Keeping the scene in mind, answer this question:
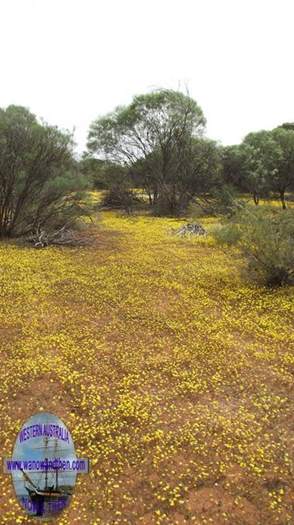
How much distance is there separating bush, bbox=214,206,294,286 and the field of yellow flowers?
60 centimetres

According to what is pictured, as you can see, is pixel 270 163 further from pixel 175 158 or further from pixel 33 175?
pixel 33 175

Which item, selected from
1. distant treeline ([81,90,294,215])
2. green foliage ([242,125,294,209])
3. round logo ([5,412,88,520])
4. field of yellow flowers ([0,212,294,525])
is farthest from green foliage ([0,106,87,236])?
green foliage ([242,125,294,209])

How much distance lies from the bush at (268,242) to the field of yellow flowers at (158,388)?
0.60 metres

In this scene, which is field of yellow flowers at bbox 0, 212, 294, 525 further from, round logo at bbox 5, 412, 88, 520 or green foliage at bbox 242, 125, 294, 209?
green foliage at bbox 242, 125, 294, 209

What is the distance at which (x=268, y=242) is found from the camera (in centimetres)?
1164

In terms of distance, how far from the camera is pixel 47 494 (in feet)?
11.2

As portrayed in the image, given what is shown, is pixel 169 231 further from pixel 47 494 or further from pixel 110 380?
pixel 47 494

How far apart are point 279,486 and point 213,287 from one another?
7.73 metres

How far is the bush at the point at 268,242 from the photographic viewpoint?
11586mm

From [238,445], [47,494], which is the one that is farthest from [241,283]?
[47,494]

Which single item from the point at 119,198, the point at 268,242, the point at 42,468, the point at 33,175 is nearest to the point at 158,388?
the point at 42,468

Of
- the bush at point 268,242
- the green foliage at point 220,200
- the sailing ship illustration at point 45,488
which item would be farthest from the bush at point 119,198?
the sailing ship illustration at point 45,488

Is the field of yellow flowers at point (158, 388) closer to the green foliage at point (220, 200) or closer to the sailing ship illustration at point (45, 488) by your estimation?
the sailing ship illustration at point (45, 488)

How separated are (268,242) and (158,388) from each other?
→ 21.1 feet
